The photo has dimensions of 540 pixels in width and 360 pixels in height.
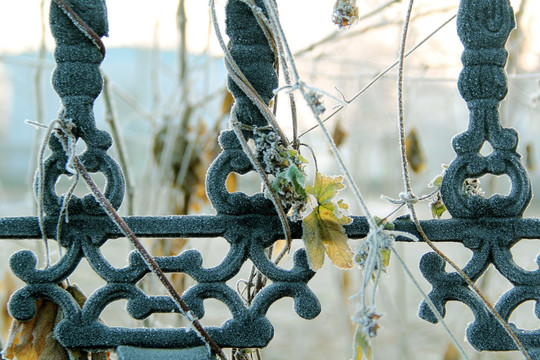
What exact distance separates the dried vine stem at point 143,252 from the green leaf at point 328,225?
0.16m

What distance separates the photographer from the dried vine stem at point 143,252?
26.7 inches

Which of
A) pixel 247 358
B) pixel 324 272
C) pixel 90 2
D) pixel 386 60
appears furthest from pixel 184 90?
pixel 324 272

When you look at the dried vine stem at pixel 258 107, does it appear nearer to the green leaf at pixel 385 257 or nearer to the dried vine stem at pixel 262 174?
the dried vine stem at pixel 262 174

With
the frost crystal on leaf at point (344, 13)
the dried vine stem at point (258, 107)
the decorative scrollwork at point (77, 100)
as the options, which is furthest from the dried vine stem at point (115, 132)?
the frost crystal on leaf at point (344, 13)

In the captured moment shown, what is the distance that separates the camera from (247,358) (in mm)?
827

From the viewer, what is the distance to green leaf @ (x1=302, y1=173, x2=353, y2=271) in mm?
683

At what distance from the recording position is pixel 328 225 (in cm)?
69

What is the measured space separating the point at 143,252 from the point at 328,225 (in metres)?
0.23

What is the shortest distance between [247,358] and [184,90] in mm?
728

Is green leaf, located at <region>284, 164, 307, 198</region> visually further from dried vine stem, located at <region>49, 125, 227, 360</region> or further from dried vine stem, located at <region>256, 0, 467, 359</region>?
dried vine stem, located at <region>49, 125, 227, 360</region>

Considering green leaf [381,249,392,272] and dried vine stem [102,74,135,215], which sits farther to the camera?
dried vine stem [102,74,135,215]

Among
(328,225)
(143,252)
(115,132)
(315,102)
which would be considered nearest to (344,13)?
(315,102)

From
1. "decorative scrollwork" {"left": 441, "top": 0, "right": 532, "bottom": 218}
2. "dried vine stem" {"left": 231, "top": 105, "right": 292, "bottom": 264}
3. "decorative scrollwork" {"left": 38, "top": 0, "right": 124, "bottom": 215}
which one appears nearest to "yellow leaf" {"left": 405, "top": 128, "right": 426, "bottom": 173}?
"decorative scrollwork" {"left": 441, "top": 0, "right": 532, "bottom": 218}

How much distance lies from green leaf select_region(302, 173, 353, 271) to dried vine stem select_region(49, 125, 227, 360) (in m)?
0.16
